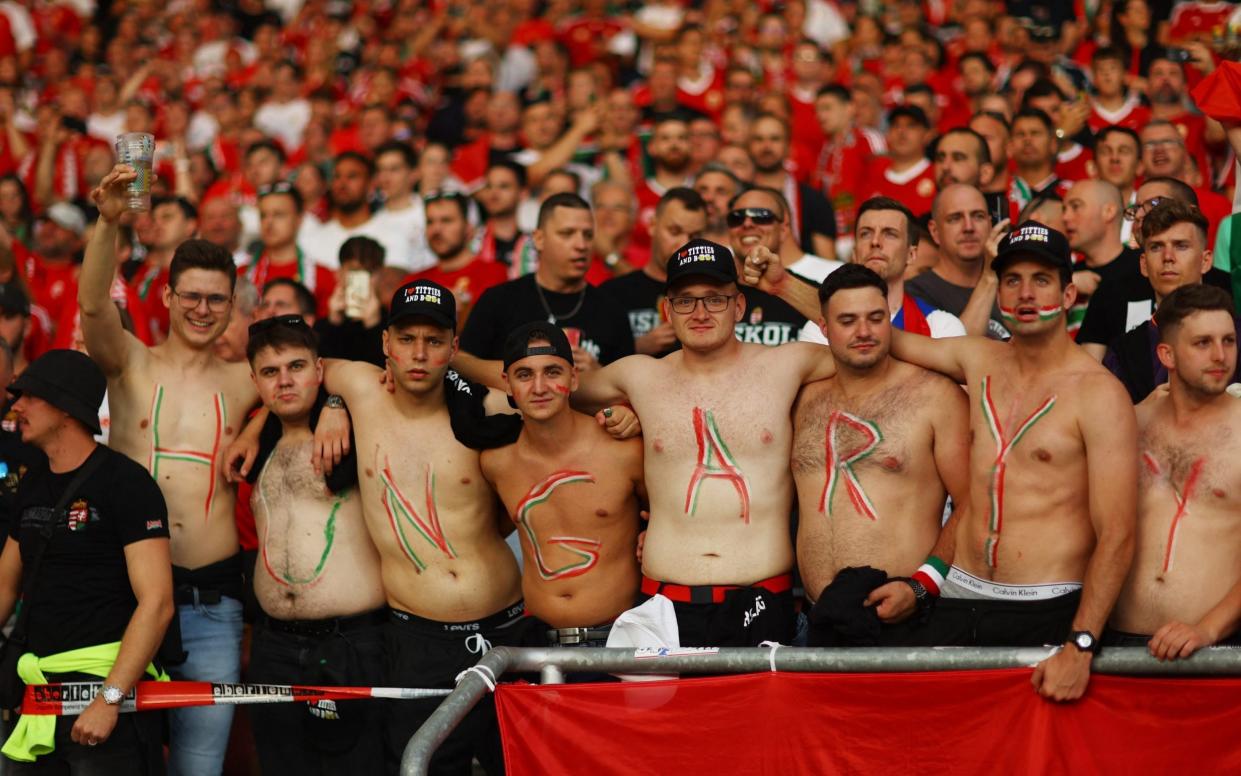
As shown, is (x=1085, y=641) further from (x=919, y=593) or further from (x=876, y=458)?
(x=876, y=458)

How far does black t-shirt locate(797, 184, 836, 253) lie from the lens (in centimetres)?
993

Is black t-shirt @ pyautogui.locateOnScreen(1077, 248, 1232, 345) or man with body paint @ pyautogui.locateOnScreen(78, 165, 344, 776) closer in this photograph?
man with body paint @ pyautogui.locateOnScreen(78, 165, 344, 776)

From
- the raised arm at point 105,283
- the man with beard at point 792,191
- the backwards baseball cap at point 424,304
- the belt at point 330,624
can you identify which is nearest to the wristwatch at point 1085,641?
the backwards baseball cap at point 424,304

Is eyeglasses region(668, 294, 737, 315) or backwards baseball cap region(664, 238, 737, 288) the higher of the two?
backwards baseball cap region(664, 238, 737, 288)

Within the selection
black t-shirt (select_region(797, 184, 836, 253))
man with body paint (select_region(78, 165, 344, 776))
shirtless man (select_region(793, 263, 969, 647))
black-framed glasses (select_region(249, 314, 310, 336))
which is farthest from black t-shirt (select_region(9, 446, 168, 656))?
black t-shirt (select_region(797, 184, 836, 253))

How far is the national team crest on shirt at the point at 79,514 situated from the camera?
20.1 ft

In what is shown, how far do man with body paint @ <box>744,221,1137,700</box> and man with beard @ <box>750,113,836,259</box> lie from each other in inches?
156

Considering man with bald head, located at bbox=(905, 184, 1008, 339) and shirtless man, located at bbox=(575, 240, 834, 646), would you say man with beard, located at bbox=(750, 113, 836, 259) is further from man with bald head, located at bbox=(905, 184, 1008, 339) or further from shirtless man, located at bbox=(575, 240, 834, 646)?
shirtless man, located at bbox=(575, 240, 834, 646)

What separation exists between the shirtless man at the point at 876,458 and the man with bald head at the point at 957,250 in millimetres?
1833

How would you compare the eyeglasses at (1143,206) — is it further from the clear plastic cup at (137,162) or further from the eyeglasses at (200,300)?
the clear plastic cup at (137,162)

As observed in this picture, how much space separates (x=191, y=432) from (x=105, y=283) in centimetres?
78

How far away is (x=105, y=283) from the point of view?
664 cm

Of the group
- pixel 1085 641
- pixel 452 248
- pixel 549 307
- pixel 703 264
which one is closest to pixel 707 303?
pixel 703 264

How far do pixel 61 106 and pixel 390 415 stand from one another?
449 inches
